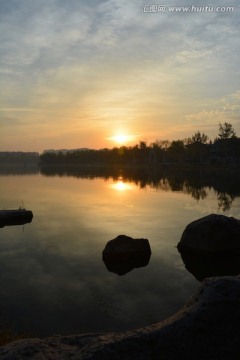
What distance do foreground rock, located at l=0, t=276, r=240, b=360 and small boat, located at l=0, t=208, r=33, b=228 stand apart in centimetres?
2949

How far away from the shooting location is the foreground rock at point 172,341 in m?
5.39

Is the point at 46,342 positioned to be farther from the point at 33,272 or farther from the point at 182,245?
the point at 182,245

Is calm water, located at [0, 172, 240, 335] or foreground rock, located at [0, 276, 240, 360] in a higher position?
foreground rock, located at [0, 276, 240, 360]

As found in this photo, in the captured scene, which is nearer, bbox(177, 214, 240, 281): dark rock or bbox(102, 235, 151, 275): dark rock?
bbox(102, 235, 151, 275): dark rock

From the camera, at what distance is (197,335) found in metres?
5.67

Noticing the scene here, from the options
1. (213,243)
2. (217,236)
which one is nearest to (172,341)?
(213,243)

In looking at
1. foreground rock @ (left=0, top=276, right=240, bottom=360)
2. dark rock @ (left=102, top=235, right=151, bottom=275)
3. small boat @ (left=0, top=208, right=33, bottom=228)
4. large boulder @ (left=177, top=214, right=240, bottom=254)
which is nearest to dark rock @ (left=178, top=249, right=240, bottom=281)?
large boulder @ (left=177, top=214, right=240, bottom=254)

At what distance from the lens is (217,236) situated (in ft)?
70.6

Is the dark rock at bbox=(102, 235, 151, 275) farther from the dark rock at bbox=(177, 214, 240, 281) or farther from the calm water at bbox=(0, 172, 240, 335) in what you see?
the dark rock at bbox=(177, 214, 240, 281)

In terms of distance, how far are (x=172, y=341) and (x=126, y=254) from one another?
15.1m

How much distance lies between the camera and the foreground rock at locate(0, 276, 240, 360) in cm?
539

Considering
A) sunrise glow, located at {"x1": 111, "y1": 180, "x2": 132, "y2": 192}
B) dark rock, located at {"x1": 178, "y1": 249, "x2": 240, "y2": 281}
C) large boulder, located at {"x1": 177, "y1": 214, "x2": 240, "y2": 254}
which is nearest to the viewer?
dark rock, located at {"x1": 178, "y1": 249, "x2": 240, "y2": 281}

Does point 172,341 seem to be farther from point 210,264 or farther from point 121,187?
point 121,187

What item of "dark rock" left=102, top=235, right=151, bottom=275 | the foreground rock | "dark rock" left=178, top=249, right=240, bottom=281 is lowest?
"dark rock" left=178, top=249, right=240, bottom=281
